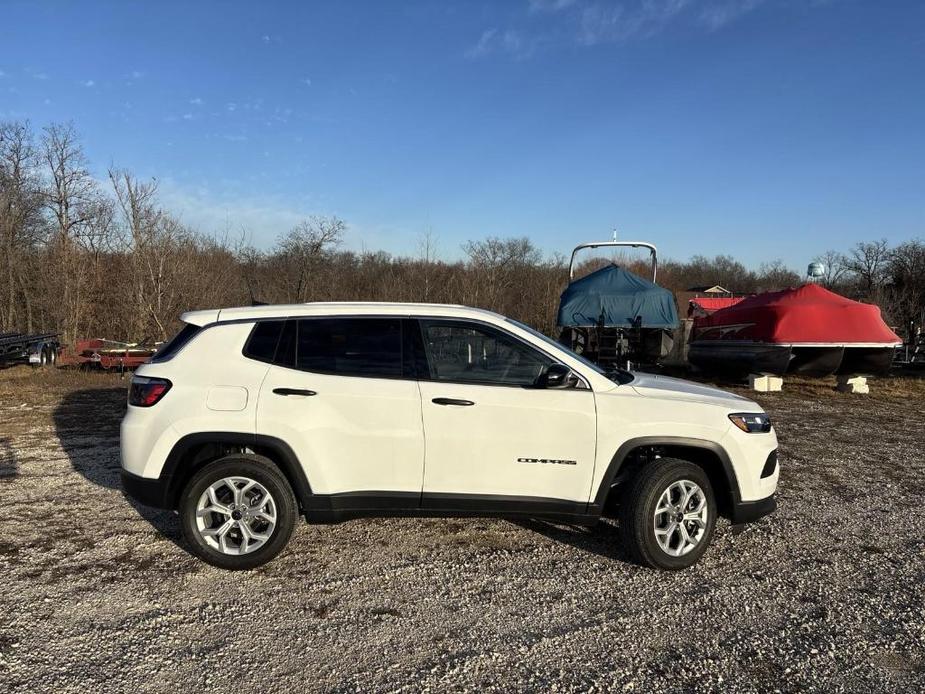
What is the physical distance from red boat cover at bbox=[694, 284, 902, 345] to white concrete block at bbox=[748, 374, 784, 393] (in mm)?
921

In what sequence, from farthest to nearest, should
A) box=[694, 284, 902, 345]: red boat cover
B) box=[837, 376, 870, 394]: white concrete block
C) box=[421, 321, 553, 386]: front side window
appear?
box=[837, 376, 870, 394]: white concrete block → box=[694, 284, 902, 345]: red boat cover → box=[421, 321, 553, 386]: front side window

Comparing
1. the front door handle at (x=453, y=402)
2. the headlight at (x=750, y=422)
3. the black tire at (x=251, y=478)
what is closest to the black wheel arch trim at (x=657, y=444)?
the headlight at (x=750, y=422)

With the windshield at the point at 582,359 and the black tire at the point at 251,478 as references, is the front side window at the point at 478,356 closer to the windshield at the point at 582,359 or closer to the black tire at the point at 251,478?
the windshield at the point at 582,359

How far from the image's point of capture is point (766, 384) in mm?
14148

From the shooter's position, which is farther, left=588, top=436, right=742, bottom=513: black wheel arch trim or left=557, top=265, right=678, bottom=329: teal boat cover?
left=557, top=265, right=678, bottom=329: teal boat cover

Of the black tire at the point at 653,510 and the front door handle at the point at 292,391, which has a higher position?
the front door handle at the point at 292,391

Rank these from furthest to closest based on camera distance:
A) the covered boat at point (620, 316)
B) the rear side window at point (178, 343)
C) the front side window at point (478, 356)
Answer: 1. the covered boat at point (620, 316)
2. the rear side window at point (178, 343)
3. the front side window at point (478, 356)

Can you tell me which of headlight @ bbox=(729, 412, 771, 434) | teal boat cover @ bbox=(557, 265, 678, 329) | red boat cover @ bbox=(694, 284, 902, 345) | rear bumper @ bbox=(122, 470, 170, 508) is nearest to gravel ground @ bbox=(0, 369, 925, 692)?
rear bumper @ bbox=(122, 470, 170, 508)

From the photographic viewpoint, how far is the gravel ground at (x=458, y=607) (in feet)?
9.89

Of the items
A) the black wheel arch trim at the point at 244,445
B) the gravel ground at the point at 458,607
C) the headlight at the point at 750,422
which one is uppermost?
the headlight at the point at 750,422

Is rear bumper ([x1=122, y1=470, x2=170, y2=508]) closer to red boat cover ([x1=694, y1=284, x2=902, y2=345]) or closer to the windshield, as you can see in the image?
the windshield

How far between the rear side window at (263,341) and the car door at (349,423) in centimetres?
11

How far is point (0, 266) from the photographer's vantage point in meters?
26.1

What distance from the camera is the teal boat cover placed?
15.1 metres
